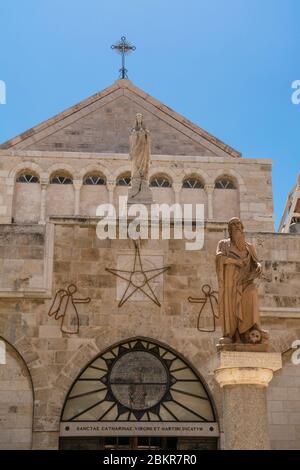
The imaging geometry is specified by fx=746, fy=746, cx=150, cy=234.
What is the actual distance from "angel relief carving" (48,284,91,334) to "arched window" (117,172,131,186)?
1139 centimetres

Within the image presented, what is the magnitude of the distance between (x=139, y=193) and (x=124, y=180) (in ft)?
31.1

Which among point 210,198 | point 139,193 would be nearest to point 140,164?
point 139,193

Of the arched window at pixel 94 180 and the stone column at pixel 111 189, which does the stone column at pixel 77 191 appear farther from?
the stone column at pixel 111 189

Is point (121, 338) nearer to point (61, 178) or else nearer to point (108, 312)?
point (108, 312)

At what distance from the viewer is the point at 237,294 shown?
1207 centimetres

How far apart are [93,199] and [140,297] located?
1139cm

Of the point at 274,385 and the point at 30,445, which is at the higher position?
the point at 274,385

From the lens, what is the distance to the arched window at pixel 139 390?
16844 millimetres

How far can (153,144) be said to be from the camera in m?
30.4

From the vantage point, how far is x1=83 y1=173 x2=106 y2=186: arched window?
94.3 ft

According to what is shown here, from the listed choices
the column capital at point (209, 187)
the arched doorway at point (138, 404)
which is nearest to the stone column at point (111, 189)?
the column capital at point (209, 187)

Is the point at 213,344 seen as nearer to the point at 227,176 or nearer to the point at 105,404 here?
the point at 105,404

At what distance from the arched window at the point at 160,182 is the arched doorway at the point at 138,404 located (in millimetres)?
12166
